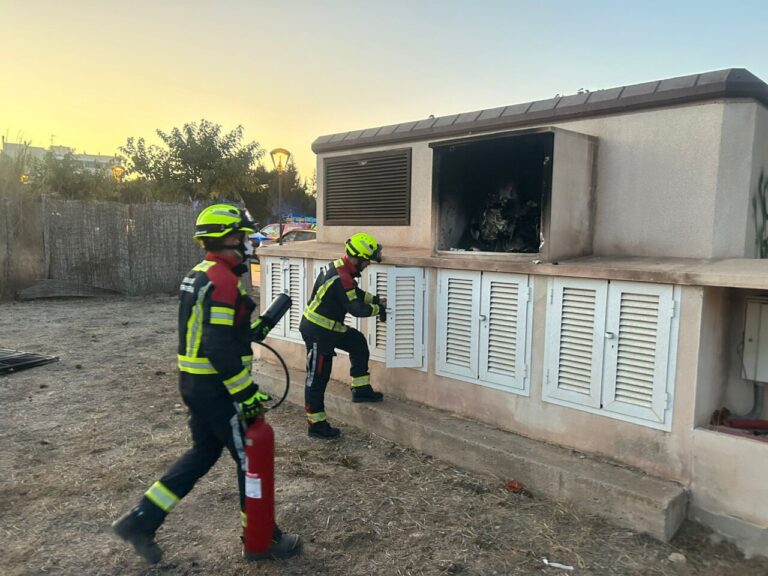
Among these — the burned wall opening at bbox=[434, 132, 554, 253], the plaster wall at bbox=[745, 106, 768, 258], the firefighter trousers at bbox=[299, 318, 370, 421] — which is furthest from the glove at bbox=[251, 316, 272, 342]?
the plaster wall at bbox=[745, 106, 768, 258]

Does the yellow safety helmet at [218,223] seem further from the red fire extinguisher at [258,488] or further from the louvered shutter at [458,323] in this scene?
the louvered shutter at [458,323]

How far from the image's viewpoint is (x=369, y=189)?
6.70 metres

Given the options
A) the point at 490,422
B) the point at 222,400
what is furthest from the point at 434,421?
the point at 222,400

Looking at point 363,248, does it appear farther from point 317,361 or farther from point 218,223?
point 218,223

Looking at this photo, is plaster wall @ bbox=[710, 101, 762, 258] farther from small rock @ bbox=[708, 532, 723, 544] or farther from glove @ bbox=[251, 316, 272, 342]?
glove @ bbox=[251, 316, 272, 342]

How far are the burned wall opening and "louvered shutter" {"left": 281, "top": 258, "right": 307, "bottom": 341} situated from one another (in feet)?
6.29

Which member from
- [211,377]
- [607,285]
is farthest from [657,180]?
[211,377]

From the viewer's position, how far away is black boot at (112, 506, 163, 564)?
3123 mm

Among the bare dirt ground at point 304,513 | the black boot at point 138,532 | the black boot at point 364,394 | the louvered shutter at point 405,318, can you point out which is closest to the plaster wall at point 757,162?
the bare dirt ground at point 304,513

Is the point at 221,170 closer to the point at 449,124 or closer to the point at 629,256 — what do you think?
the point at 449,124

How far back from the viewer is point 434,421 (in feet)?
16.0

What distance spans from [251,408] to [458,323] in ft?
7.88

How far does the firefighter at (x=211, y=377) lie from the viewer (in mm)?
3080

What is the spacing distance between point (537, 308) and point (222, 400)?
255 cm
